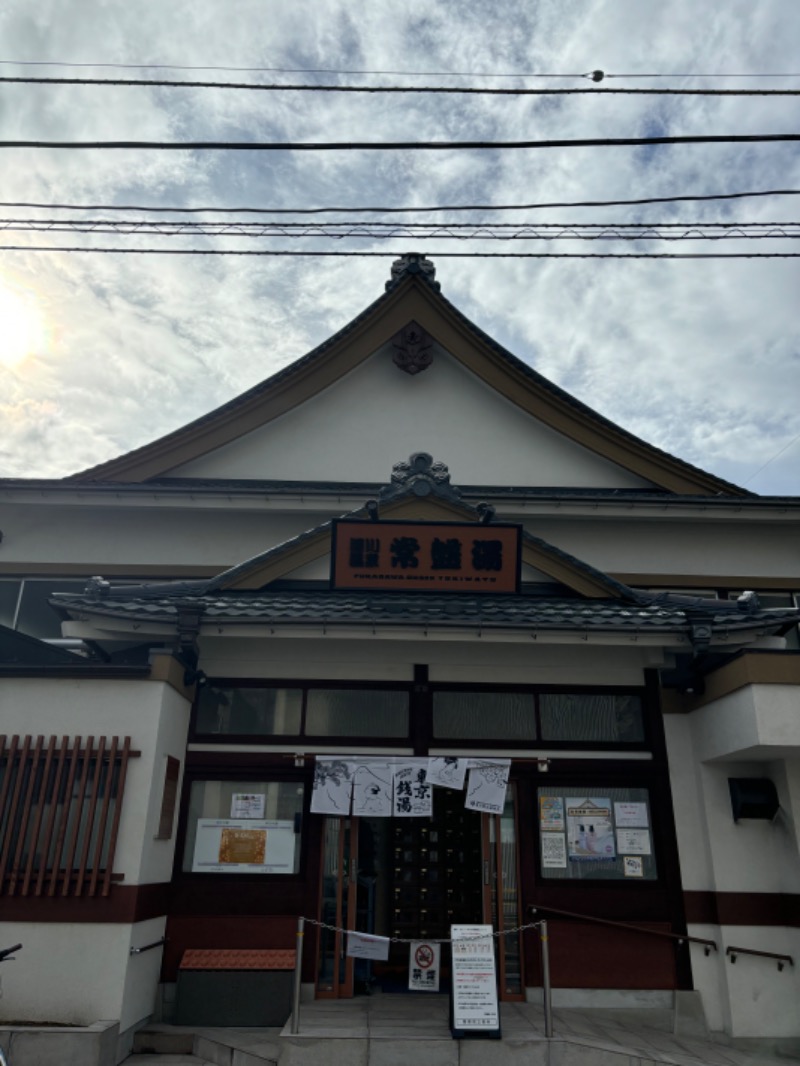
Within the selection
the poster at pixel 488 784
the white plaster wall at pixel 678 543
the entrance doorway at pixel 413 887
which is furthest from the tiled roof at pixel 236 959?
the white plaster wall at pixel 678 543

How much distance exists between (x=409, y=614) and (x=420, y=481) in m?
2.30

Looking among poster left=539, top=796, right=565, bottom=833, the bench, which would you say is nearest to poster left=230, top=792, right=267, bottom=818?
the bench

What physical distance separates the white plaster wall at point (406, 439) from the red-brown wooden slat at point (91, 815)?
620 cm

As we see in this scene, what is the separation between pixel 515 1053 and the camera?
22.7 feet

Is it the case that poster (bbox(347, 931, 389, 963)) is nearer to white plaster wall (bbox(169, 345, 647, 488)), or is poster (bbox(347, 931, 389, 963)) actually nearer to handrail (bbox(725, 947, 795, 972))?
handrail (bbox(725, 947, 795, 972))

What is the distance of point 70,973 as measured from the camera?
23.5 ft

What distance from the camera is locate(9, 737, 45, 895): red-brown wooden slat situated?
24.3ft

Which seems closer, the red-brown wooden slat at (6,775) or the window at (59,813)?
the window at (59,813)

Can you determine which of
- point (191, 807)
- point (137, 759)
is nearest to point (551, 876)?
point (191, 807)

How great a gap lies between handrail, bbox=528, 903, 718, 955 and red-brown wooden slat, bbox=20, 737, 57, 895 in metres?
5.73

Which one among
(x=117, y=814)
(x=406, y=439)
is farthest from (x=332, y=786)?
(x=406, y=439)

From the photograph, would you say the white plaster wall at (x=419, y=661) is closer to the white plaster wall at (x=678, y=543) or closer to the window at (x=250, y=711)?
the window at (x=250, y=711)

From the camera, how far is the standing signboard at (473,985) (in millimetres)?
7004

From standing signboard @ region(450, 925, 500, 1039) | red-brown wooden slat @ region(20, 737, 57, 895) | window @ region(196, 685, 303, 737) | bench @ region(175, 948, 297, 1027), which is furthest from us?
window @ region(196, 685, 303, 737)
